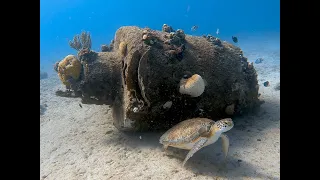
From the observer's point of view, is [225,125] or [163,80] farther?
[163,80]

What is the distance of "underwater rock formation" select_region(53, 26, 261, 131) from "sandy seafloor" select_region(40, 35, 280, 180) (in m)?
0.43

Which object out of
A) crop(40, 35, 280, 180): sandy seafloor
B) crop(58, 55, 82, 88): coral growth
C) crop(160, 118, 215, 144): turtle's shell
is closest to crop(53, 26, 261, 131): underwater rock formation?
crop(58, 55, 82, 88): coral growth

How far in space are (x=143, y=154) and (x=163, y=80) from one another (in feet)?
4.82

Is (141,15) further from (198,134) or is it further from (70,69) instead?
(198,134)

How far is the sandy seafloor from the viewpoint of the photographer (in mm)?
3873

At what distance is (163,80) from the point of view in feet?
15.1

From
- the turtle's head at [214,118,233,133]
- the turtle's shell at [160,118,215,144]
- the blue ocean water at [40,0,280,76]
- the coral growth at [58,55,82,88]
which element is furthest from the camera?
the blue ocean water at [40,0,280,76]

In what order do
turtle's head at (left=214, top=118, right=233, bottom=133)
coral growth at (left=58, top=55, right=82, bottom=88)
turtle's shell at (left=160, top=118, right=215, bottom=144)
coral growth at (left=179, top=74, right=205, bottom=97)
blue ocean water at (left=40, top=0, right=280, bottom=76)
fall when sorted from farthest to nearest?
blue ocean water at (left=40, top=0, right=280, bottom=76)
coral growth at (left=58, top=55, right=82, bottom=88)
coral growth at (left=179, top=74, right=205, bottom=97)
turtle's shell at (left=160, top=118, right=215, bottom=144)
turtle's head at (left=214, top=118, right=233, bottom=133)

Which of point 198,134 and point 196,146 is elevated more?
point 198,134

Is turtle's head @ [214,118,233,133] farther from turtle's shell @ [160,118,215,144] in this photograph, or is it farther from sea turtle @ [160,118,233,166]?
turtle's shell @ [160,118,215,144]

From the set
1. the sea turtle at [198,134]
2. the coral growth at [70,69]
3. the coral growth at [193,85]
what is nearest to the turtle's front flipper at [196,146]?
the sea turtle at [198,134]

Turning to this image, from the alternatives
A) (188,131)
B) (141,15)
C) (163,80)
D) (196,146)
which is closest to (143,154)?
(188,131)
